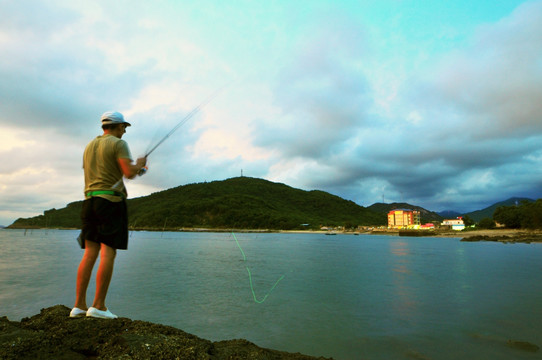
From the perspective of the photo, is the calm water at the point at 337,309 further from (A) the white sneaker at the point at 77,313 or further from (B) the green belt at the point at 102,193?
(B) the green belt at the point at 102,193

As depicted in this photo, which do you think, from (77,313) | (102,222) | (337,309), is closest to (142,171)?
(102,222)

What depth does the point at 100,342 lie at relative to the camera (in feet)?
12.0

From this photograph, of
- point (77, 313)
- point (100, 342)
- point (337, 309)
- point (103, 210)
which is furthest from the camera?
point (337, 309)

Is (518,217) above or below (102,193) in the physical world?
above

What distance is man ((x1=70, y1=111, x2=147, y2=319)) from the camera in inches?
158

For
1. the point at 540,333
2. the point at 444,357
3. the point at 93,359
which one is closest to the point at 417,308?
the point at 540,333

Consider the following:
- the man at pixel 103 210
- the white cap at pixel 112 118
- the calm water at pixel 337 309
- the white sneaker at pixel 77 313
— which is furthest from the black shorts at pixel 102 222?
the calm water at pixel 337 309

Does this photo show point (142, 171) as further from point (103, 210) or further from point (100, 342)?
point (100, 342)

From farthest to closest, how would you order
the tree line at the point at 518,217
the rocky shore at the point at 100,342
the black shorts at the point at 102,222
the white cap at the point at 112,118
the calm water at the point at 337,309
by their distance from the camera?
the tree line at the point at 518,217, the calm water at the point at 337,309, the white cap at the point at 112,118, the black shorts at the point at 102,222, the rocky shore at the point at 100,342

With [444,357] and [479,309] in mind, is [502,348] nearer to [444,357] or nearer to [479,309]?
[444,357]

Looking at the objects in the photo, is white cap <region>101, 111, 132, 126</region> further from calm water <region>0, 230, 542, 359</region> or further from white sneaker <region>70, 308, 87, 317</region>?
calm water <region>0, 230, 542, 359</region>

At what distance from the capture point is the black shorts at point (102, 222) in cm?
→ 400

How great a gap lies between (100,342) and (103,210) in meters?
1.51

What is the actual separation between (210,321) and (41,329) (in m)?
4.78
